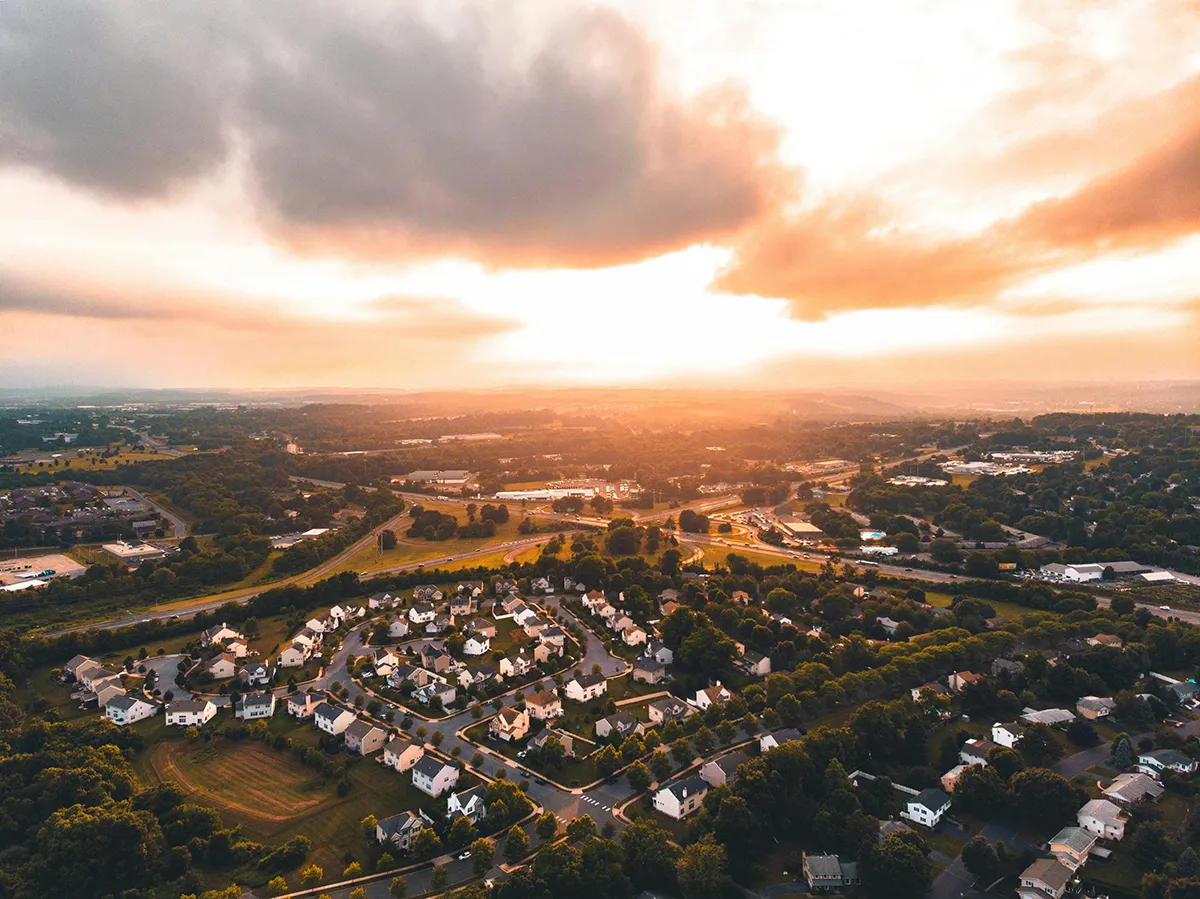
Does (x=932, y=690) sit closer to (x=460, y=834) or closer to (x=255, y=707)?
(x=460, y=834)

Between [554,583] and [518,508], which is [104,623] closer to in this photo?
[554,583]

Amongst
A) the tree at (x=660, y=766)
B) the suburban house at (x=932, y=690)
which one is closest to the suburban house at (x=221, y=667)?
the tree at (x=660, y=766)

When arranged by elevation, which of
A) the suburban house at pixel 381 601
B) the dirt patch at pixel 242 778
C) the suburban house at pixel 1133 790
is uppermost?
the suburban house at pixel 1133 790

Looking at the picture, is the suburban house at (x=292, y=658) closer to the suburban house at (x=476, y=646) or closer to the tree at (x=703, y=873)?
Answer: the suburban house at (x=476, y=646)

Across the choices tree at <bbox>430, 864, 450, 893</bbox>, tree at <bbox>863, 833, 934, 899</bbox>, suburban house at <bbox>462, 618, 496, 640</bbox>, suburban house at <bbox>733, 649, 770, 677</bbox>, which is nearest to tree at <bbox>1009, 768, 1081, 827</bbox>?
tree at <bbox>863, 833, 934, 899</bbox>

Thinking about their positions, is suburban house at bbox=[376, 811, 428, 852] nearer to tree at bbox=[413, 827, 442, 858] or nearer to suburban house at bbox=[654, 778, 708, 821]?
tree at bbox=[413, 827, 442, 858]
